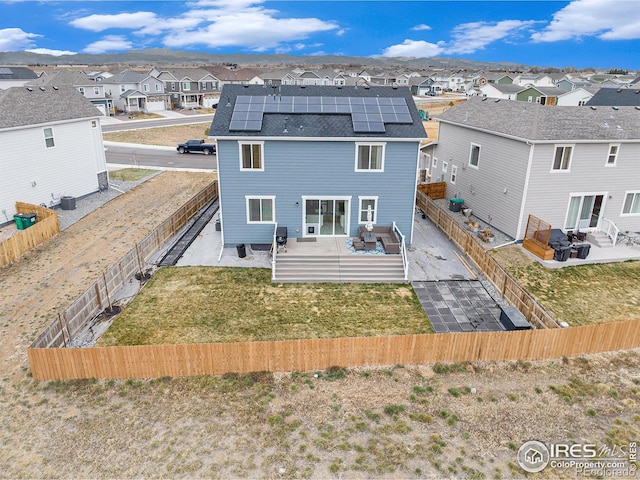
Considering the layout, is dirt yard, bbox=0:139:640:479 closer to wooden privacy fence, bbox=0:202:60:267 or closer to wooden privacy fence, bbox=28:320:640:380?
wooden privacy fence, bbox=28:320:640:380

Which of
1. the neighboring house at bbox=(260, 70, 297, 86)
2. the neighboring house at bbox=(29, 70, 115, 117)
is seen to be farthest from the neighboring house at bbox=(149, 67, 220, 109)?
the neighboring house at bbox=(260, 70, 297, 86)

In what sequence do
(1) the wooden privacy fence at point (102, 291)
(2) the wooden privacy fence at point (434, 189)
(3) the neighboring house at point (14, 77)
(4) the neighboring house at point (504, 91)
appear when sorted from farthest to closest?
(4) the neighboring house at point (504, 91) → (3) the neighboring house at point (14, 77) → (2) the wooden privacy fence at point (434, 189) → (1) the wooden privacy fence at point (102, 291)

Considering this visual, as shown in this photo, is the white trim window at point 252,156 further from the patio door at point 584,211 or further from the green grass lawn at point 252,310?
the patio door at point 584,211

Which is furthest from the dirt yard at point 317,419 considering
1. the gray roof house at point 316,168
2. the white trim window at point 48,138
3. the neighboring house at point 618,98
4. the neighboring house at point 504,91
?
the neighboring house at point 504,91

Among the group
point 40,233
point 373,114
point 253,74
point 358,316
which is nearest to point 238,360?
point 358,316

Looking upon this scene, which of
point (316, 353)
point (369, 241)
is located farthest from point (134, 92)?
point (316, 353)
